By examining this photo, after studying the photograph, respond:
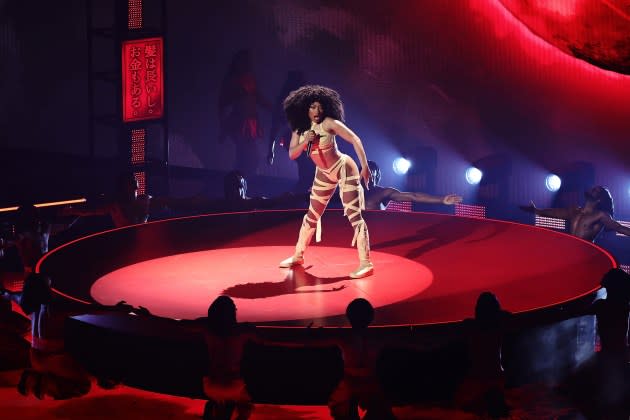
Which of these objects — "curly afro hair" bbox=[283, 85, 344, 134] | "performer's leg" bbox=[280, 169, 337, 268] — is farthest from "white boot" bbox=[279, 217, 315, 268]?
"curly afro hair" bbox=[283, 85, 344, 134]

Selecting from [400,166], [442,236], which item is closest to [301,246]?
[442,236]

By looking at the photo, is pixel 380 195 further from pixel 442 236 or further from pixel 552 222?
pixel 552 222

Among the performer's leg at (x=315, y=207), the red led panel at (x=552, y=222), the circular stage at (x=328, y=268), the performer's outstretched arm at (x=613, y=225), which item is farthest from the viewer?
the red led panel at (x=552, y=222)

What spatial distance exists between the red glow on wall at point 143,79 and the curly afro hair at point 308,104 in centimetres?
314

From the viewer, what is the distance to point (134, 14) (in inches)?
353

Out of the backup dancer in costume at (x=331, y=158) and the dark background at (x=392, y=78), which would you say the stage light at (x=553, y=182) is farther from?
the backup dancer in costume at (x=331, y=158)

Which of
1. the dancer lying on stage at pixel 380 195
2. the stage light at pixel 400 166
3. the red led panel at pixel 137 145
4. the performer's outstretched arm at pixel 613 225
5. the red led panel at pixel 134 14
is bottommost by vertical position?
the performer's outstretched arm at pixel 613 225

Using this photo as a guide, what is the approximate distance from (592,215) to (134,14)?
4924mm

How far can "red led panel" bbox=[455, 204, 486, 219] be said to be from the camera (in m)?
8.92

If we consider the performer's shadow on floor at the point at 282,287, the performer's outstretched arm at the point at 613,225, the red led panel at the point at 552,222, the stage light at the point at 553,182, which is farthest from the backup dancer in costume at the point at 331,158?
the stage light at the point at 553,182

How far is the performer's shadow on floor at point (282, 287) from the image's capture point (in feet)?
18.0

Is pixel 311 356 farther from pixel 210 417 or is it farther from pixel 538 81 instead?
pixel 538 81

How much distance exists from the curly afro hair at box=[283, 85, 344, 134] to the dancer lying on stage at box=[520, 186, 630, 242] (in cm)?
200

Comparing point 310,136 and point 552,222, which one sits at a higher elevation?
point 310,136
